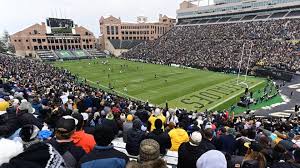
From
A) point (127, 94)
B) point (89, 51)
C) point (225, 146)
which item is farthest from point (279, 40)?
point (89, 51)

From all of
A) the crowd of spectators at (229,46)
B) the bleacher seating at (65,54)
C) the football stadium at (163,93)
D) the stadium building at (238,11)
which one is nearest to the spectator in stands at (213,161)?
the football stadium at (163,93)

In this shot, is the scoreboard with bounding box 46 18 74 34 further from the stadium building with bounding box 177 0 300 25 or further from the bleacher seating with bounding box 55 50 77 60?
the stadium building with bounding box 177 0 300 25

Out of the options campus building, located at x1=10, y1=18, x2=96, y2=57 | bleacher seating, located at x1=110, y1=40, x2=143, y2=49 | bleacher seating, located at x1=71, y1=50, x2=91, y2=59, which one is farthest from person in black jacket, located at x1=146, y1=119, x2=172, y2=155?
bleacher seating, located at x1=110, y1=40, x2=143, y2=49

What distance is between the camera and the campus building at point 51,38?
292 feet

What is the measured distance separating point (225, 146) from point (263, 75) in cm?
4214

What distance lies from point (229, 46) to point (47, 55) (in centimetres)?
6200

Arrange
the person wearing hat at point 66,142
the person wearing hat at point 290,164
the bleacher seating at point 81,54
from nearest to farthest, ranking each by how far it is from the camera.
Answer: the person wearing hat at point 66,142 < the person wearing hat at point 290,164 < the bleacher seating at point 81,54

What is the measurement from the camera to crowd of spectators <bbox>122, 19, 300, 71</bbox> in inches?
2028

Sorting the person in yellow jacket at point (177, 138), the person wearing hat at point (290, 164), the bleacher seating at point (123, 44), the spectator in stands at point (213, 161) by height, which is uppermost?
the bleacher seating at point (123, 44)

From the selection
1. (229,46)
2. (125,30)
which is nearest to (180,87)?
(229,46)

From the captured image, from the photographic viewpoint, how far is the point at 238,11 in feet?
263

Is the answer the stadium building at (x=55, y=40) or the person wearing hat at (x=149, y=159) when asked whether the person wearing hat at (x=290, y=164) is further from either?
the stadium building at (x=55, y=40)

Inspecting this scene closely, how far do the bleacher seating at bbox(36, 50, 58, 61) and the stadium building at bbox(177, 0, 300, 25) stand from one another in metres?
51.7

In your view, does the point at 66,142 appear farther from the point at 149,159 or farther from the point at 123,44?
the point at 123,44
